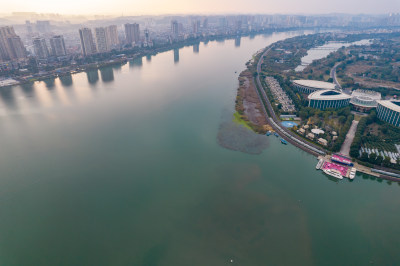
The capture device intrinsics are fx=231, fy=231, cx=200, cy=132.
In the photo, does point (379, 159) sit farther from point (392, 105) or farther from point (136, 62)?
point (136, 62)

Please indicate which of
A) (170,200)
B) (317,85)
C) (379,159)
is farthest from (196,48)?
(170,200)

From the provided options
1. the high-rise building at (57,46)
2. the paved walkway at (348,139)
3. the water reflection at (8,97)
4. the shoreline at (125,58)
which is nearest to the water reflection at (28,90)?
the shoreline at (125,58)

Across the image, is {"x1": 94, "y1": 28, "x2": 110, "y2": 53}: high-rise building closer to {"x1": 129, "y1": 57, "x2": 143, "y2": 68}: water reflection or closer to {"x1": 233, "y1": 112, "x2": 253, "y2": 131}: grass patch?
{"x1": 129, "y1": 57, "x2": 143, "y2": 68}: water reflection

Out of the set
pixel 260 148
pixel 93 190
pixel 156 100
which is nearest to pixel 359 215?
pixel 260 148

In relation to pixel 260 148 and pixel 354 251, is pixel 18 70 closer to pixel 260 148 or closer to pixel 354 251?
pixel 260 148

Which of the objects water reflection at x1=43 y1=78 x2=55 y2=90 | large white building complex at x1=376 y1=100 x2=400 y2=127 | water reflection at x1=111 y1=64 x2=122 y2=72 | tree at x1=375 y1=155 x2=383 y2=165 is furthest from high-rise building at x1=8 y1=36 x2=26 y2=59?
large white building complex at x1=376 y1=100 x2=400 y2=127
